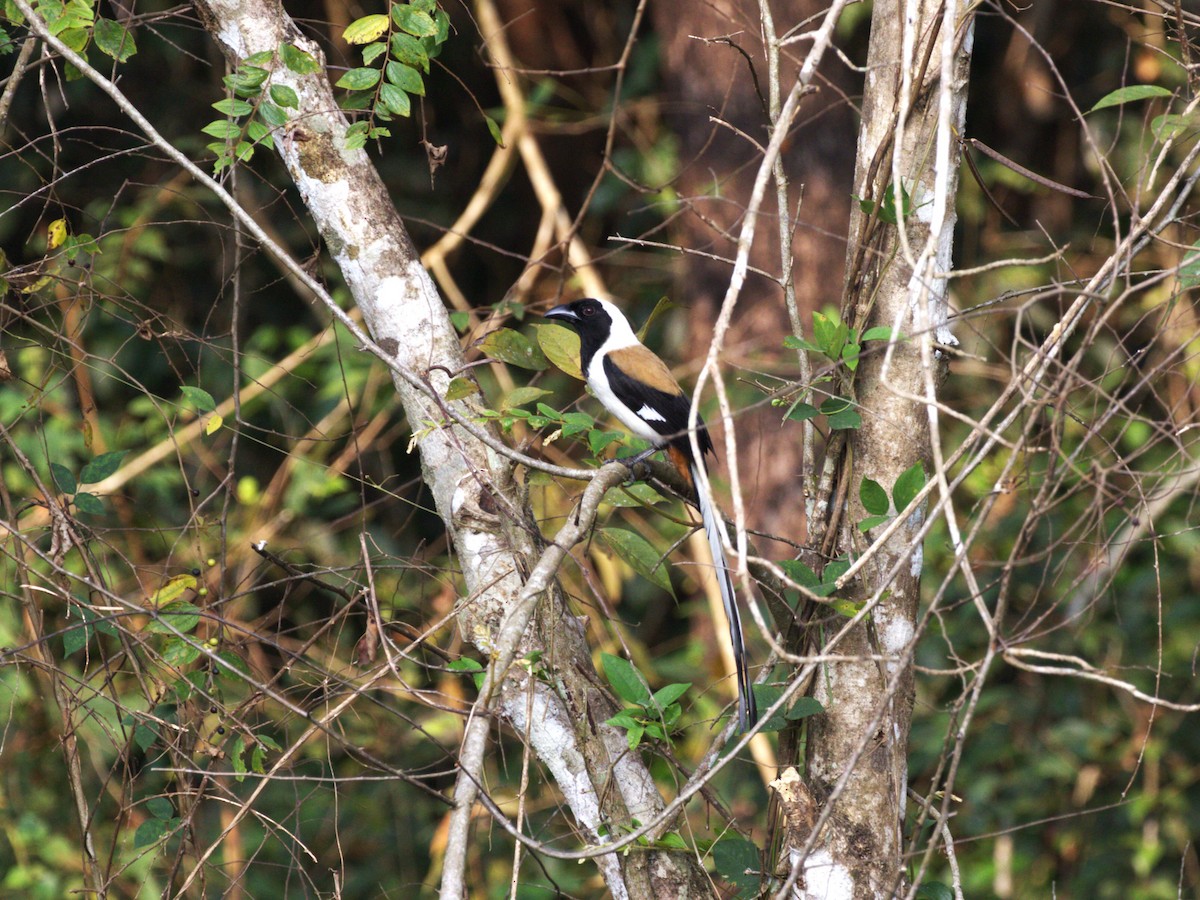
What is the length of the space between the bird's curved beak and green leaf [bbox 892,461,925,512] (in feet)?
5.25

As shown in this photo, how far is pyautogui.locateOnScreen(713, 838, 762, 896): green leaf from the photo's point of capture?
84.9 inches

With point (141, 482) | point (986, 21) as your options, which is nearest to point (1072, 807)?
point (986, 21)

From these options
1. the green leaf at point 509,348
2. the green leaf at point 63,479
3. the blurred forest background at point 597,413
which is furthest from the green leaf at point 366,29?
the blurred forest background at point 597,413

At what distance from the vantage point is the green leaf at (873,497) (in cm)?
204

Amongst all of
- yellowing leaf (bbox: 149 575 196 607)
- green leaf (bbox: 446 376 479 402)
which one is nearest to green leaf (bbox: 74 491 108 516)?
yellowing leaf (bbox: 149 575 196 607)

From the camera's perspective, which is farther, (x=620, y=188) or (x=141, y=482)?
(x=620, y=188)

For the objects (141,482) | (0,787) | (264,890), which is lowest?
(264,890)

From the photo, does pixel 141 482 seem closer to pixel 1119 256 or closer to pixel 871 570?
pixel 871 570

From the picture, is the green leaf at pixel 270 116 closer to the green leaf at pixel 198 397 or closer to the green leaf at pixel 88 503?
the green leaf at pixel 198 397

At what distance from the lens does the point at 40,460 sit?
4.93 metres

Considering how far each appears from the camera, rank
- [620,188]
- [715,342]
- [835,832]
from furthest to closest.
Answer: [620,188] → [835,832] → [715,342]

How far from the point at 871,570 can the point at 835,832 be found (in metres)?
0.47

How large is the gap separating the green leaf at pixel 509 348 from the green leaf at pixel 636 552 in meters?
0.40

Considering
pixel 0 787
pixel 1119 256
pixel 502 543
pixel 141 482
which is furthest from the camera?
pixel 141 482
